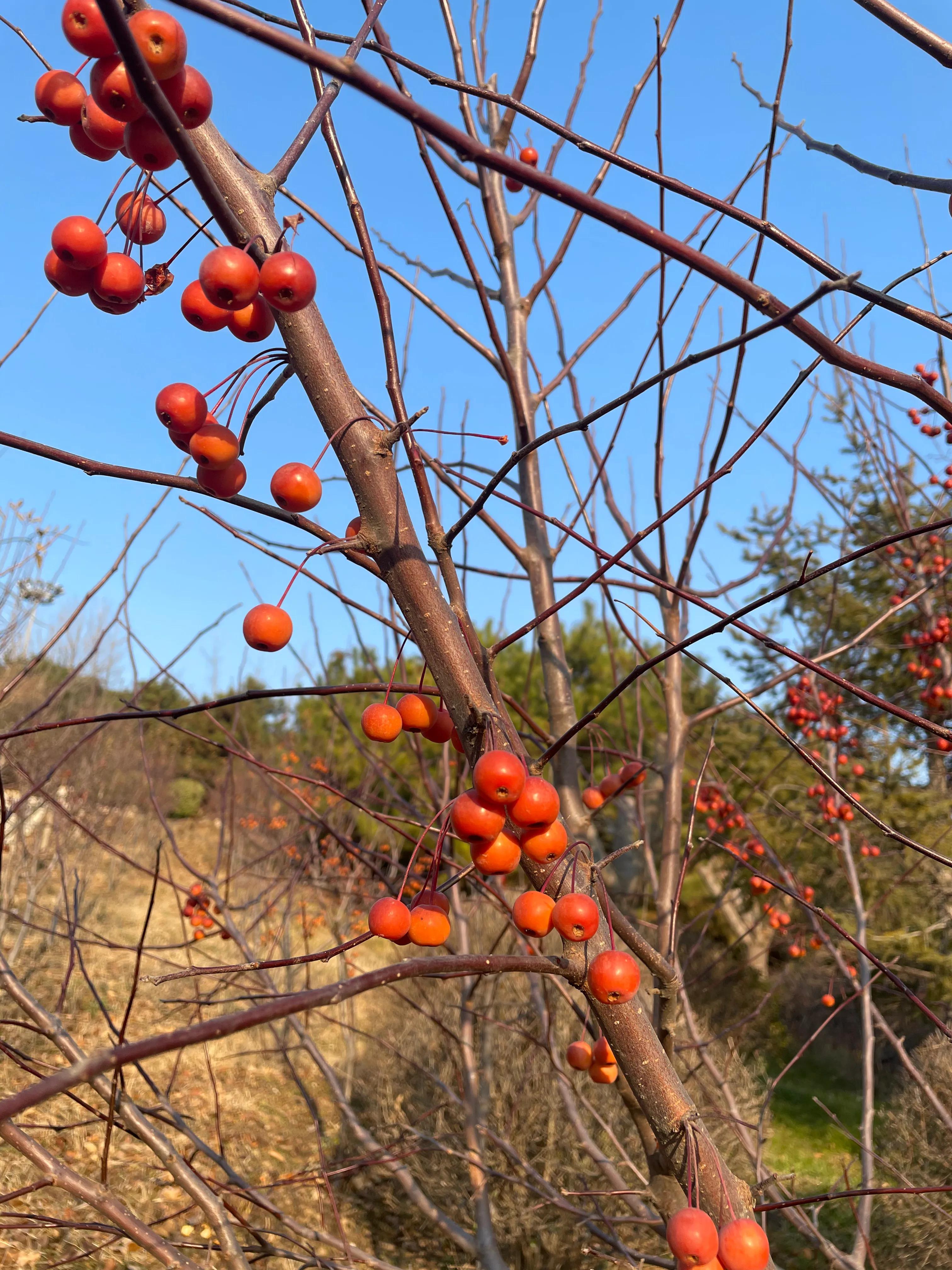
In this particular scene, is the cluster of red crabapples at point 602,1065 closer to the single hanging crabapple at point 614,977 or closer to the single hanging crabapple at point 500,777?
the single hanging crabapple at point 614,977

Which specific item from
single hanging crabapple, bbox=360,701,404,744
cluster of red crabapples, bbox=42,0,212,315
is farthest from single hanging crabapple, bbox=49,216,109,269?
single hanging crabapple, bbox=360,701,404,744

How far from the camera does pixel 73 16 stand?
0.81 m

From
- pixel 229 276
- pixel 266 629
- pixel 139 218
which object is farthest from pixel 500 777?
pixel 139 218

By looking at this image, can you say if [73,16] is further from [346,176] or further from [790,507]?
[790,507]

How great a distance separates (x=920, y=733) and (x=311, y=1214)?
253 inches

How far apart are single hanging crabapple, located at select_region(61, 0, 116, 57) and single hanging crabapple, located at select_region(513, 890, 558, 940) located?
3.34 ft

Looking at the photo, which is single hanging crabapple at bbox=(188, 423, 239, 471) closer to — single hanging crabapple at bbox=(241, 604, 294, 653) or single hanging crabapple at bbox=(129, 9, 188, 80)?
single hanging crabapple at bbox=(241, 604, 294, 653)

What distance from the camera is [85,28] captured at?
2.63 ft

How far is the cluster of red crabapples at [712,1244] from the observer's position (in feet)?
2.96

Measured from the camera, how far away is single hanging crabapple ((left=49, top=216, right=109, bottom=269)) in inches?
35.8

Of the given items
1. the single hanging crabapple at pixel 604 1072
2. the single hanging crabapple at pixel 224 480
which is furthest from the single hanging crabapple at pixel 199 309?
the single hanging crabapple at pixel 604 1072

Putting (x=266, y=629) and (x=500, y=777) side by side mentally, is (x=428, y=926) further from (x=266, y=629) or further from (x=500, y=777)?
(x=266, y=629)

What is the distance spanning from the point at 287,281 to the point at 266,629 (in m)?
→ 0.40

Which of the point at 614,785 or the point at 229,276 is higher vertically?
the point at 229,276
